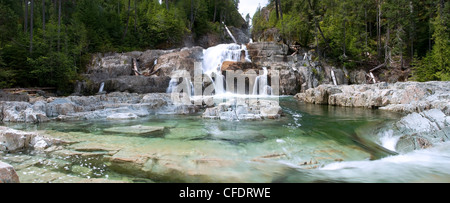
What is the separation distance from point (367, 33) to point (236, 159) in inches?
1179

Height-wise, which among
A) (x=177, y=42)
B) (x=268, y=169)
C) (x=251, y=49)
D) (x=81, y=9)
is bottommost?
(x=268, y=169)

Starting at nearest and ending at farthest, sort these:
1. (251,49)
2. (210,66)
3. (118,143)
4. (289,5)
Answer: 1. (118,143)
2. (210,66)
3. (251,49)
4. (289,5)

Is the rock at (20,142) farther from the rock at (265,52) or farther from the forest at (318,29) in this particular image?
the rock at (265,52)

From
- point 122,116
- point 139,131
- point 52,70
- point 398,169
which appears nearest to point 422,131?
point 398,169

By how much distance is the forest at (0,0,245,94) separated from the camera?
54.0ft

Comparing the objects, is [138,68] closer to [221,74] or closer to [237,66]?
[221,74]

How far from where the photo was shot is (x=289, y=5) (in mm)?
38500

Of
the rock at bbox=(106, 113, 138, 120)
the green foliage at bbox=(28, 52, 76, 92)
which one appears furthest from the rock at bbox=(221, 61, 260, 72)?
the rock at bbox=(106, 113, 138, 120)

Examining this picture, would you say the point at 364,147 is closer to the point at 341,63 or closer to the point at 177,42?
the point at 341,63

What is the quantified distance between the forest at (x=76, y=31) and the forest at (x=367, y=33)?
1337 cm

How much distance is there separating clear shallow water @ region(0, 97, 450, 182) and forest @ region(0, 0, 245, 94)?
1250 centimetres

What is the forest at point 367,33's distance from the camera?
2627 cm
